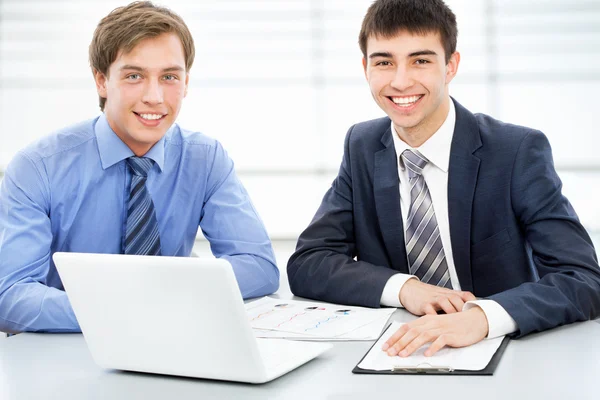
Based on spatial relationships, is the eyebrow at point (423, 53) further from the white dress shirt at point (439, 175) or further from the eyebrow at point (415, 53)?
the white dress shirt at point (439, 175)

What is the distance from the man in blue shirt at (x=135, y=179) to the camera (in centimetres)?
192

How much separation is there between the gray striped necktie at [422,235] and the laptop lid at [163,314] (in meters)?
0.91

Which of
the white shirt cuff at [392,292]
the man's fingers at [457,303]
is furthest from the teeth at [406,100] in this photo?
the man's fingers at [457,303]

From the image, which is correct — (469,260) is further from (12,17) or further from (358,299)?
(12,17)

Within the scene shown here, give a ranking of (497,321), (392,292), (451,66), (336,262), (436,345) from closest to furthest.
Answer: (436,345) < (497,321) < (392,292) < (336,262) < (451,66)

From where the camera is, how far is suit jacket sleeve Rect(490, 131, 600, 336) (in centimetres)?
147

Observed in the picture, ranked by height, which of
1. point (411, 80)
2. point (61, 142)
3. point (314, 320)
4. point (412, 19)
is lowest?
point (314, 320)

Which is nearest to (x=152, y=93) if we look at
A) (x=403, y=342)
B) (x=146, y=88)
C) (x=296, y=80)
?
(x=146, y=88)

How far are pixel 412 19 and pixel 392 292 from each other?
737mm

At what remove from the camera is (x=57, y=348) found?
4.75 ft

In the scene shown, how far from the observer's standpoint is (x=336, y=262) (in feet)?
6.08

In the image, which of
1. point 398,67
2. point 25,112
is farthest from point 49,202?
point 25,112

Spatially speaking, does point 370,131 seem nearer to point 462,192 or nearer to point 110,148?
point 462,192

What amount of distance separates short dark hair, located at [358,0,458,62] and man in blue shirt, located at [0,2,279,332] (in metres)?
0.53
